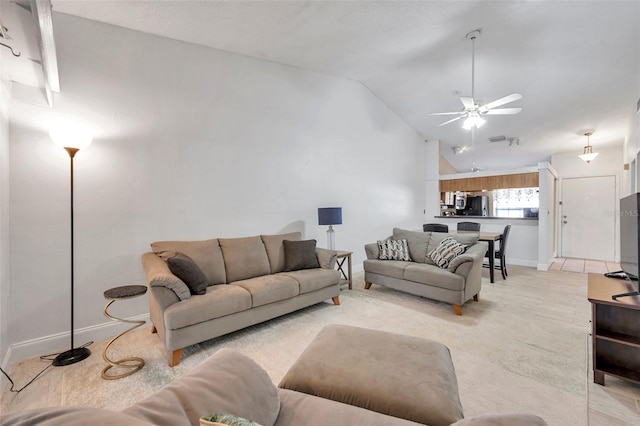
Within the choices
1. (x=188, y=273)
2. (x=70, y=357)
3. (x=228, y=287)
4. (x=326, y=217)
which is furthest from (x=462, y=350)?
(x=70, y=357)

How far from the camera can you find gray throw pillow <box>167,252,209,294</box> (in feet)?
8.46

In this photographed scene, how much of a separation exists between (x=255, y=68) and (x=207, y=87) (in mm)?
809

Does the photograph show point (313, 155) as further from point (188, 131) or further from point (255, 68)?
point (188, 131)

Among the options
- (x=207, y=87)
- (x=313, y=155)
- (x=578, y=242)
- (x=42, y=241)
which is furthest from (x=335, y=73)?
(x=578, y=242)

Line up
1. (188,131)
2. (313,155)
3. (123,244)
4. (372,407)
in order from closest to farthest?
(372,407)
(123,244)
(188,131)
(313,155)

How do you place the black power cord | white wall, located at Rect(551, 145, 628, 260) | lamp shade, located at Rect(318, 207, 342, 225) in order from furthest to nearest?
white wall, located at Rect(551, 145, 628, 260)
lamp shade, located at Rect(318, 207, 342, 225)
the black power cord

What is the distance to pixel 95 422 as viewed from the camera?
0.57 meters

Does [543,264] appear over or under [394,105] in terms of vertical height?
under

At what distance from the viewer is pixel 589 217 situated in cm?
661

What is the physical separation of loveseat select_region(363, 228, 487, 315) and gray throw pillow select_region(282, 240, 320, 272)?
96 centimetres

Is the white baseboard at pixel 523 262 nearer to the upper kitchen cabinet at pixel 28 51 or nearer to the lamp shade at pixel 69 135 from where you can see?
the lamp shade at pixel 69 135

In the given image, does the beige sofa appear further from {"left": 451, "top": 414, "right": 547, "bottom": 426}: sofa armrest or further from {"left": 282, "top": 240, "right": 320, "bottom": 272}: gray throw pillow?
{"left": 451, "top": 414, "right": 547, "bottom": 426}: sofa armrest

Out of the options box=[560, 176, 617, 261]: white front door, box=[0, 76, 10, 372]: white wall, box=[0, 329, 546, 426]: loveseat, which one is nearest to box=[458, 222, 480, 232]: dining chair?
box=[560, 176, 617, 261]: white front door

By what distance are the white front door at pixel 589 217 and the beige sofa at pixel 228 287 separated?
6.77 m
